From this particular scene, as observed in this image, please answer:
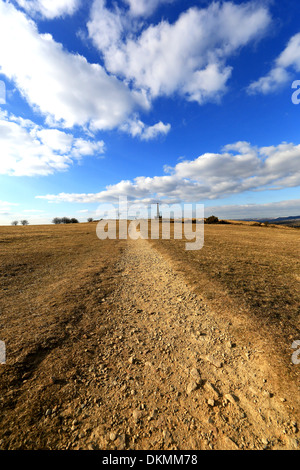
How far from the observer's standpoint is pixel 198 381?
381cm

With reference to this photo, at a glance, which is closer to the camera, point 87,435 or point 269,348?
point 87,435

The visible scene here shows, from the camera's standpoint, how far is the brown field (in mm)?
2887

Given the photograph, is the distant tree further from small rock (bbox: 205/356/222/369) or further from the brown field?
small rock (bbox: 205/356/222/369)

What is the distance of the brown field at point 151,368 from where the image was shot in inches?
114

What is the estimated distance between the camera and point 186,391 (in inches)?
142

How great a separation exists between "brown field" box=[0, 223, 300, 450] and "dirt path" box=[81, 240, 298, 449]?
0.7 inches

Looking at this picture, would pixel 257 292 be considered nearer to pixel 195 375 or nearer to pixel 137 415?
pixel 195 375

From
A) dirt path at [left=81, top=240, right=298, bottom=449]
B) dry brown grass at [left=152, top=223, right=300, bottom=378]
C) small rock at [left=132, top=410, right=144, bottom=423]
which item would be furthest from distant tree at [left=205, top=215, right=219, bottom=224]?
small rock at [left=132, top=410, right=144, bottom=423]

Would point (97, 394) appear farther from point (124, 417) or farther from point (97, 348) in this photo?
point (97, 348)

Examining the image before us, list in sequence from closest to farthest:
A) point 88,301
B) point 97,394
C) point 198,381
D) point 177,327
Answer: point 97,394 → point 198,381 → point 177,327 → point 88,301

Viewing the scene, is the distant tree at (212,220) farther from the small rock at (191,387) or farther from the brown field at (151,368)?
the small rock at (191,387)
